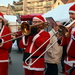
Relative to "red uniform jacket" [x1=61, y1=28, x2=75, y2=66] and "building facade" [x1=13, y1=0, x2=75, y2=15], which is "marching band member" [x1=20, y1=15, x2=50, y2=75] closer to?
"red uniform jacket" [x1=61, y1=28, x2=75, y2=66]

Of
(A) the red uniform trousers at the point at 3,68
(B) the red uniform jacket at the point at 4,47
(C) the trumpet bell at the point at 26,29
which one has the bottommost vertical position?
(A) the red uniform trousers at the point at 3,68

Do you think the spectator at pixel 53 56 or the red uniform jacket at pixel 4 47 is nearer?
the red uniform jacket at pixel 4 47

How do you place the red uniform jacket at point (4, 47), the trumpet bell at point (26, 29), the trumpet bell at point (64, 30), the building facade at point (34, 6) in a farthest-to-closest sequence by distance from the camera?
the building facade at point (34, 6) < the red uniform jacket at point (4, 47) < the trumpet bell at point (26, 29) < the trumpet bell at point (64, 30)

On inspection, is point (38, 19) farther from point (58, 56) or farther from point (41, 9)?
point (41, 9)

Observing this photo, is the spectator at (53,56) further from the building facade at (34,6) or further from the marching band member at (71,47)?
the building facade at (34,6)

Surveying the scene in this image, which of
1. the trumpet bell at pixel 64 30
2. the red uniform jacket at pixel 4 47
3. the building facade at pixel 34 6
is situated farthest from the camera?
the building facade at pixel 34 6

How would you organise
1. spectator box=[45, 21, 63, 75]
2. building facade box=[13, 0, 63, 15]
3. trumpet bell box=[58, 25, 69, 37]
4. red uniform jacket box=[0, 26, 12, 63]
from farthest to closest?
building facade box=[13, 0, 63, 15] → spectator box=[45, 21, 63, 75] → red uniform jacket box=[0, 26, 12, 63] → trumpet bell box=[58, 25, 69, 37]

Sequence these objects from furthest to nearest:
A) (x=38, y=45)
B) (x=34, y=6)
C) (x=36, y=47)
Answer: (x=34, y=6) → (x=36, y=47) → (x=38, y=45)

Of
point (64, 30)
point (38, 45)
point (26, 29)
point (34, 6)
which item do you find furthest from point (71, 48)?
point (34, 6)

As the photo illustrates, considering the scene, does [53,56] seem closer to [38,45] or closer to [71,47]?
[38,45]

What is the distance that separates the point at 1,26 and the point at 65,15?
13.7ft

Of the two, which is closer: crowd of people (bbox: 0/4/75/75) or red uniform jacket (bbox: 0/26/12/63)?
crowd of people (bbox: 0/4/75/75)

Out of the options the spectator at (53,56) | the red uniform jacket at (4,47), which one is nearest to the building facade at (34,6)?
the spectator at (53,56)

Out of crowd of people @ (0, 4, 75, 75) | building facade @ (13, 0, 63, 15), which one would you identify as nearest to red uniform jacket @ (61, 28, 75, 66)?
crowd of people @ (0, 4, 75, 75)
